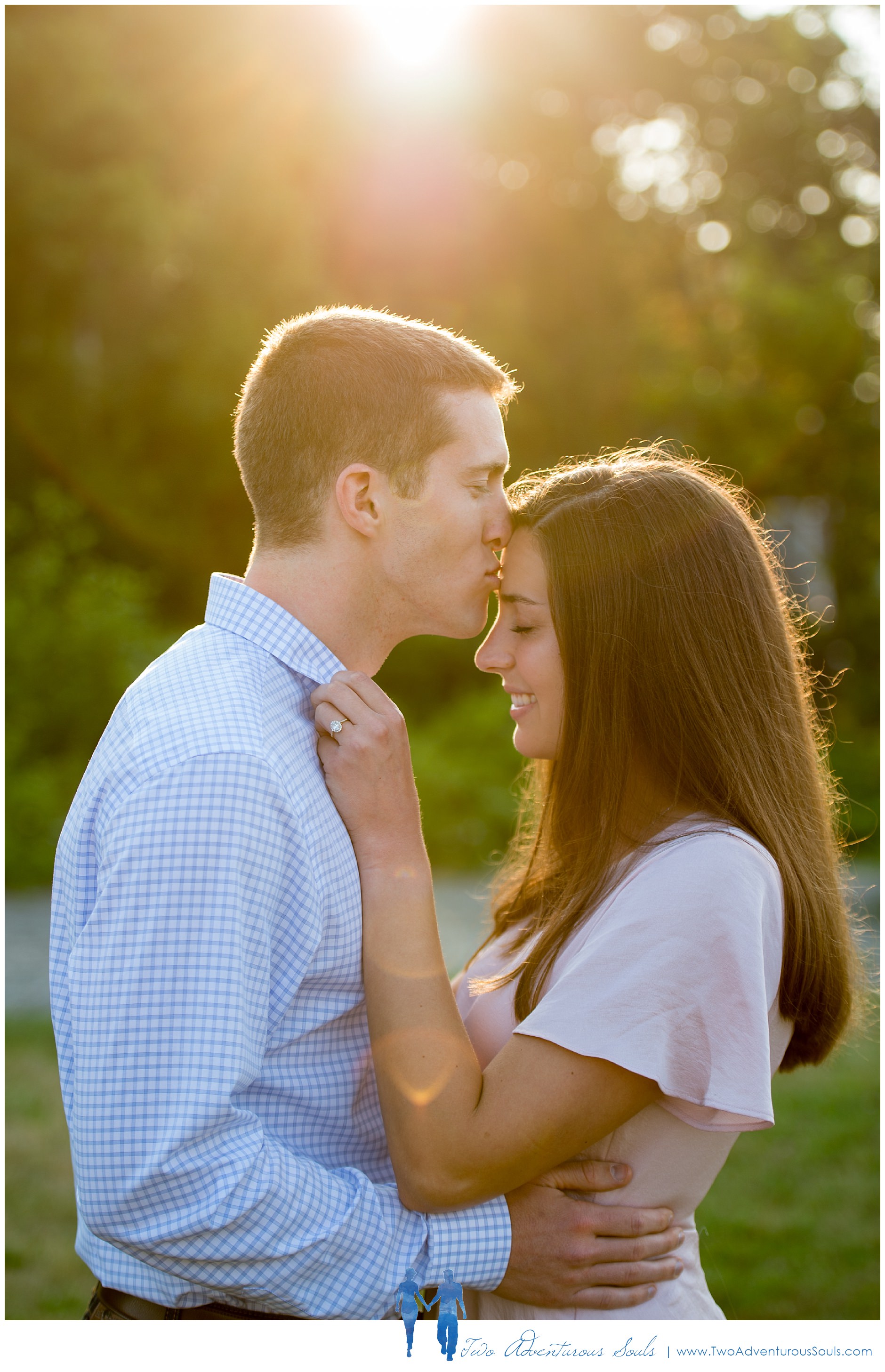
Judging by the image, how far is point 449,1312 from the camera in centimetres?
204

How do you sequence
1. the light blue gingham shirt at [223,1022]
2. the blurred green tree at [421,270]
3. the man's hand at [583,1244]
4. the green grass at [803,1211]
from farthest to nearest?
the blurred green tree at [421,270] → the green grass at [803,1211] → the man's hand at [583,1244] → the light blue gingham shirt at [223,1022]

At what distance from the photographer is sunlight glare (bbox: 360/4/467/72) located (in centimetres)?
1311

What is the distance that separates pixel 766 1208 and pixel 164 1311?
383 centimetres

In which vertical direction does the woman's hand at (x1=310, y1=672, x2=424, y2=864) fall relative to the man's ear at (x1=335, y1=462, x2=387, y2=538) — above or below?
below

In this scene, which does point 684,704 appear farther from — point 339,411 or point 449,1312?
point 449,1312

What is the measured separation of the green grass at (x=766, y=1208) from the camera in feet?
14.0

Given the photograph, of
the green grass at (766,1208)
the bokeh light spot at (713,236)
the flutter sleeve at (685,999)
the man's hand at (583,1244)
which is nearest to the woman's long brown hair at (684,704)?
the flutter sleeve at (685,999)

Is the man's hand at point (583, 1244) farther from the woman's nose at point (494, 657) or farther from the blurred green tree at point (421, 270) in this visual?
the blurred green tree at point (421, 270)

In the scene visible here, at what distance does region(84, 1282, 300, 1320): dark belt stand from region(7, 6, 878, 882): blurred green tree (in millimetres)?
8009

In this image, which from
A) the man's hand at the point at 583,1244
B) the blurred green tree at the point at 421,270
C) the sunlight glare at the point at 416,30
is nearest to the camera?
the man's hand at the point at 583,1244

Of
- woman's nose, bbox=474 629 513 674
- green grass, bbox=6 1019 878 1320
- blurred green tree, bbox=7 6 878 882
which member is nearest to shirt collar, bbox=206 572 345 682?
woman's nose, bbox=474 629 513 674

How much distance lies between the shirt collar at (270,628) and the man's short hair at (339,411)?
18cm

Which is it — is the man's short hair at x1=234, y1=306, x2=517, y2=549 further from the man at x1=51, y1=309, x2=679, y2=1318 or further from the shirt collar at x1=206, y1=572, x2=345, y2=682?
the shirt collar at x1=206, y1=572, x2=345, y2=682

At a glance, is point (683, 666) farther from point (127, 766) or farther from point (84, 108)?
point (84, 108)
